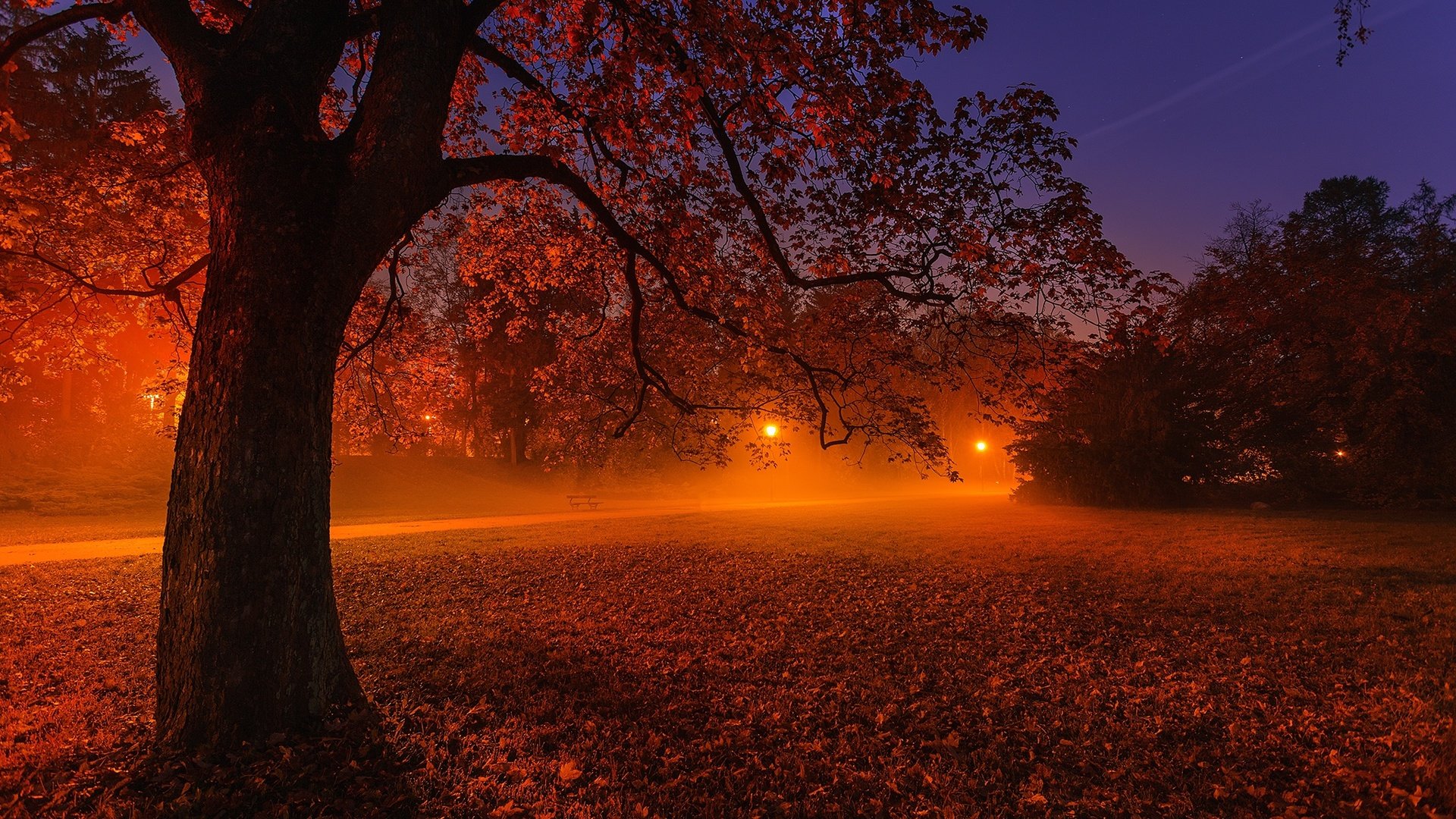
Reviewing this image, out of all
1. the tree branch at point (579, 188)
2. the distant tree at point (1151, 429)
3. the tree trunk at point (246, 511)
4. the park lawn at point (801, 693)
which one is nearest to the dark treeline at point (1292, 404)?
the distant tree at point (1151, 429)

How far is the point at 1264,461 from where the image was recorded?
70.9 feet

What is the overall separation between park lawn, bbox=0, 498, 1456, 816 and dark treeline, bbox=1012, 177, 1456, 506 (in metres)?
9.69

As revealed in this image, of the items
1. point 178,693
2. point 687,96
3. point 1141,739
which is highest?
point 687,96

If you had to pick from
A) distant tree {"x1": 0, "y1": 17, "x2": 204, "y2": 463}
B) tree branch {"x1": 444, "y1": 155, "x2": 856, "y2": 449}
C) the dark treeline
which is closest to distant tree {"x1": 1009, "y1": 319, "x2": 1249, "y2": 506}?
the dark treeline

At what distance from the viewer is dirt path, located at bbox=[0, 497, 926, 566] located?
38.7 ft

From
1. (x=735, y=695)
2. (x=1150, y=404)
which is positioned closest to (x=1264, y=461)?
(x=1150, y=404)

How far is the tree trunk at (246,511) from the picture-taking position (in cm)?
371

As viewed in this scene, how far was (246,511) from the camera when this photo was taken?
3.73 m

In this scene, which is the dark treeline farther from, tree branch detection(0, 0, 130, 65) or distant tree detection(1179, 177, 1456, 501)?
tree branch detection(0, 0, 130, 65)

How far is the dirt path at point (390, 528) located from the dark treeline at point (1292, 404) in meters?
10.8

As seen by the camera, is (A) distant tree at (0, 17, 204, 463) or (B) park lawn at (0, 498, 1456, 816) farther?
(A) distant tree at (0, 17, 204, 463)

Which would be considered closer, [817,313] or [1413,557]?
[817,313]

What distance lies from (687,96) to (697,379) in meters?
6.05

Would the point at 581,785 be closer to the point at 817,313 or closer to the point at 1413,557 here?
the point at 817,313
